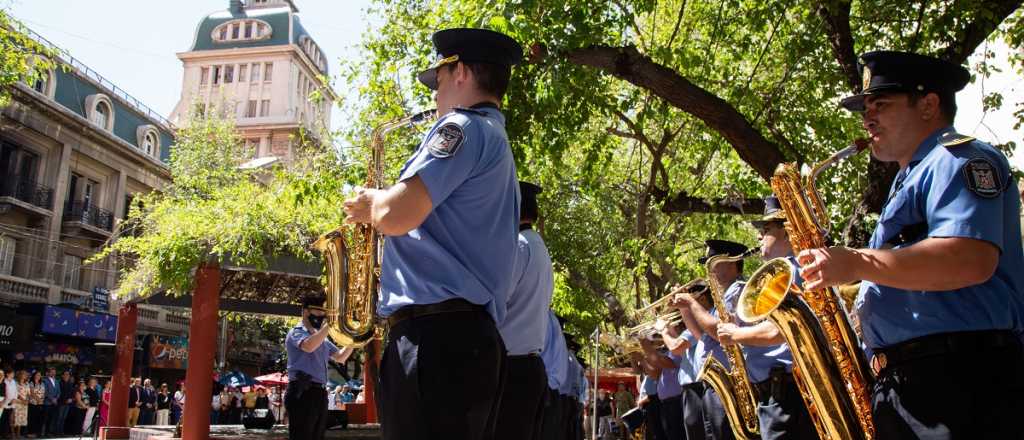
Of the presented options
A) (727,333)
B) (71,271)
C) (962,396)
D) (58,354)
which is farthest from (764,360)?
(71,271)

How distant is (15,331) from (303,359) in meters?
25.1

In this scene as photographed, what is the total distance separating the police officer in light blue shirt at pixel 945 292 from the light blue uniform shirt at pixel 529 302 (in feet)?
7.06

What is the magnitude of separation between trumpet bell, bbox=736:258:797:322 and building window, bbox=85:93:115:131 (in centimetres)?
3724

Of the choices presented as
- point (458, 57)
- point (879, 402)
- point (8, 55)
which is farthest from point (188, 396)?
point (879, 402)

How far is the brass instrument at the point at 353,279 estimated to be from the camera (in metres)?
4.33

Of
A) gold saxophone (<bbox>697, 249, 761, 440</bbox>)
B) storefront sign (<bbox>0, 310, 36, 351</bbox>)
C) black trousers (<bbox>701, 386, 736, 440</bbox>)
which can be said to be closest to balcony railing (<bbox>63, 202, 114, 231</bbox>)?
storefront sign (<bbox>0, 310, 36, 351</bbox>)

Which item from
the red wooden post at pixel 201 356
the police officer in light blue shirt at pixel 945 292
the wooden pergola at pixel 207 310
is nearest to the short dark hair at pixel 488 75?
Result: the police officer in light blue shirt at pixel 945 292

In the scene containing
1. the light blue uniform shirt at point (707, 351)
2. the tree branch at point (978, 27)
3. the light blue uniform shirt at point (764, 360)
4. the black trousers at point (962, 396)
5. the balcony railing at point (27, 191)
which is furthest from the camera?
the balcony railing at point (27, 191)

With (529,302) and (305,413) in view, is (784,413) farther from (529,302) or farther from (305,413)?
(305,413)

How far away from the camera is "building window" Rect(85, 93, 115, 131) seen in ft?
117

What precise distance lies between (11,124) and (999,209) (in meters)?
35.5

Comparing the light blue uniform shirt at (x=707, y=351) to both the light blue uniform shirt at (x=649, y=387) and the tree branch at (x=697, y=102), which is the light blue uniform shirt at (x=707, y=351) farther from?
the light blue uniform shirt at (x=649, y=387)

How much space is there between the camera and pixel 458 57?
3.52 metres

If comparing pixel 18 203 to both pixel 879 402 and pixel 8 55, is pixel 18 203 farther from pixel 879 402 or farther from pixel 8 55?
pixel 879 402
